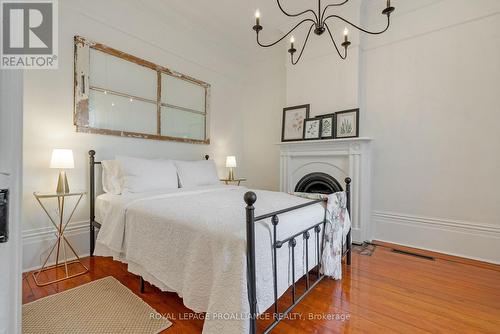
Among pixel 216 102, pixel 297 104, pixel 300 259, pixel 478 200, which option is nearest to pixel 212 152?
pixel 216 102

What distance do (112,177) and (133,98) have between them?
3.55 feet

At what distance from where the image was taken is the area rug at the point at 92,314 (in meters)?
1.46

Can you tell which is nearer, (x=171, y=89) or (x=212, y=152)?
(x=171, y=89)

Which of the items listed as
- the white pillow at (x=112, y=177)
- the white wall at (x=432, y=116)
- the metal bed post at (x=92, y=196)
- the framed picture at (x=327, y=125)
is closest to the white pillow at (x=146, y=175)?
the white pillow at (x=112, y=177)

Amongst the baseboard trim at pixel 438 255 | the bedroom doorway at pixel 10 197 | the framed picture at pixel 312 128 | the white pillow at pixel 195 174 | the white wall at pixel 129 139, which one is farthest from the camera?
the framed picture at pixel 312 128

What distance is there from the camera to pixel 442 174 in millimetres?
2732

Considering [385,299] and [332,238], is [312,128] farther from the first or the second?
[385,299]

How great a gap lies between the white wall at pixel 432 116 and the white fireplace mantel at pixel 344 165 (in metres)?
0.24

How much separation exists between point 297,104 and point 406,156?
1693 millimetres

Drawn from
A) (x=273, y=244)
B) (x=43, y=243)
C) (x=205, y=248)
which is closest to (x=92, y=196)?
(x=43, y=243)

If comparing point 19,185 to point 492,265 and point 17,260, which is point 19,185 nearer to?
point 17,260

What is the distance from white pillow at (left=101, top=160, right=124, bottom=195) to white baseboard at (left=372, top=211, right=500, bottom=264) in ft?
10.4

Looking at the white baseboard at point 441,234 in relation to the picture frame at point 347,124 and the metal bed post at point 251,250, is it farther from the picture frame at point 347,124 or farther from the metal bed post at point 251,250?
the metal bed post at point 251,250

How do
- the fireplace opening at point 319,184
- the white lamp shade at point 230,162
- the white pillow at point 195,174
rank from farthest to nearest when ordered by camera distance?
the white lamp shade at point 230,162 → the fireplace opening at point 319,184 → the white pillow at point 195,174
